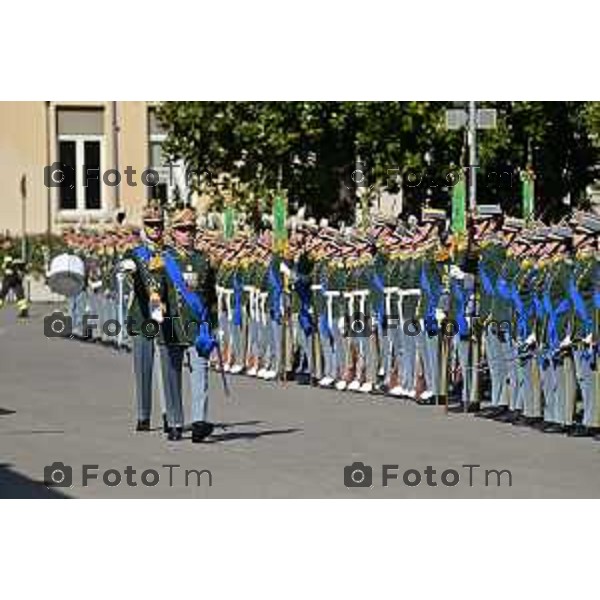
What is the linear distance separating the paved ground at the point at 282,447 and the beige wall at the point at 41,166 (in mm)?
2685

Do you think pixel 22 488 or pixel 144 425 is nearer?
pixel 22 488

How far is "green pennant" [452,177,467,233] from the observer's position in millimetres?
18219

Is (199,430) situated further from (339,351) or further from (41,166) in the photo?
(41,166)

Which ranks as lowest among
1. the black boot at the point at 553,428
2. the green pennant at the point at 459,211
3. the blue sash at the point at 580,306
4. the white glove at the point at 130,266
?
the black boot at the point at 553,428

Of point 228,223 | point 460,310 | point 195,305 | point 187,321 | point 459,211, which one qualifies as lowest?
point 460,310

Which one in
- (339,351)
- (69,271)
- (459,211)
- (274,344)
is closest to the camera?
(459,211)

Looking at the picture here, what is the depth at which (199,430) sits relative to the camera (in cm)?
1535

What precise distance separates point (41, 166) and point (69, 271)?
664 cm

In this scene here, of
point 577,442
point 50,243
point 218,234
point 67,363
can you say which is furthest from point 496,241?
point 50,243

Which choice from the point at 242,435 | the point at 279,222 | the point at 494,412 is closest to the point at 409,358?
the point at 494,412

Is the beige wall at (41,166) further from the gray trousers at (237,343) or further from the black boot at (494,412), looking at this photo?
the black boot at (494,412)

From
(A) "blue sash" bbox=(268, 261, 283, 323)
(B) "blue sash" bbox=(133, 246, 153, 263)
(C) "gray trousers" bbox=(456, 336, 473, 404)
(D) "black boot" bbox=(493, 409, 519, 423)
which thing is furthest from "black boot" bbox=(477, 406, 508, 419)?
(A) "blue sash" bbox=(268, 261, 283, 323)

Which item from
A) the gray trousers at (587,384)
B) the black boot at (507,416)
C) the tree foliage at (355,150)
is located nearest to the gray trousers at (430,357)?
the black boot at (507,416)

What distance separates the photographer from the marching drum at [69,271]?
29328mm
